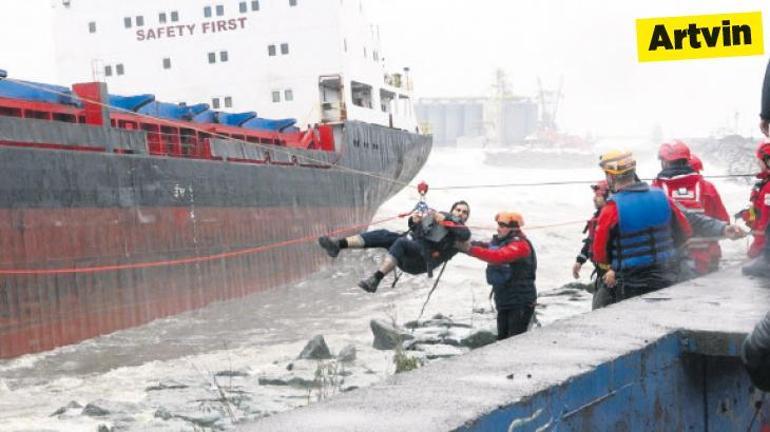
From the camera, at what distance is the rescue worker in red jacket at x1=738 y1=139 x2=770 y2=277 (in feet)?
17.7

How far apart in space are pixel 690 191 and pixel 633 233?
1.58 m

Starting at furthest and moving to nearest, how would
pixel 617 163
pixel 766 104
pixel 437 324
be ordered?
pixel 437 324 → pixel 617 163 → pixel 766 104

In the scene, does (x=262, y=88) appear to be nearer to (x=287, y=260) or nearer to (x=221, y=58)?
(x=221, y=58)

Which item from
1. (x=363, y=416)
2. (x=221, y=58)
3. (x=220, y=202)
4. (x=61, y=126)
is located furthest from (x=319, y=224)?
(x=363, y=416)

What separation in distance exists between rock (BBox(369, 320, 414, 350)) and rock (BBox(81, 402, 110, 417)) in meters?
3.00

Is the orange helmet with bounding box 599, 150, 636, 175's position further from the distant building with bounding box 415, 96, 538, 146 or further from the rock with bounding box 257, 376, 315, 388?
the distant building with bounding box 415, 96, 538, 146

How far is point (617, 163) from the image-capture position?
16.2ft

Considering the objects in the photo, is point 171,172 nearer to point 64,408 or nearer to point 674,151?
point 64,408

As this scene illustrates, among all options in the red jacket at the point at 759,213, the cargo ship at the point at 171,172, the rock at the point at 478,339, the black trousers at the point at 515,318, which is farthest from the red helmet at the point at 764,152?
the cargo ship at the point at 171,172

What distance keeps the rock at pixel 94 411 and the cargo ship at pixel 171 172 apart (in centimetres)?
400

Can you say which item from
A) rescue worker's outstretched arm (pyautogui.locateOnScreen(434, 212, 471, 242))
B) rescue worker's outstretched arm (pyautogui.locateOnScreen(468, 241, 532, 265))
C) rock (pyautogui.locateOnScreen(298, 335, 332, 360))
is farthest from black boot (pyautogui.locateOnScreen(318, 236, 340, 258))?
rock (pyautogui.locateOnScreen(298, 335, 332, 360))

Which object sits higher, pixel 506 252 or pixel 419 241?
pixel 419 241

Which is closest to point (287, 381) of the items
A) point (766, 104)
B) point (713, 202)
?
point (713, 202)

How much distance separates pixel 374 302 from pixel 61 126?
6038 millimetres
